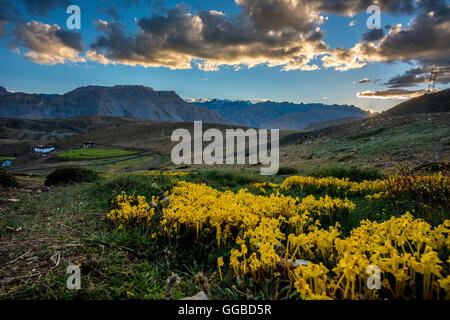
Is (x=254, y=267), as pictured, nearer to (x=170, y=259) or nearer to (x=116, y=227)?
(x=170, y=259)

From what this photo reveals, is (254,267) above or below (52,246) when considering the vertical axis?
above

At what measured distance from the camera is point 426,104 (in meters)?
66.0

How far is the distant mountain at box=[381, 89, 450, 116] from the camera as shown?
59.4 metres

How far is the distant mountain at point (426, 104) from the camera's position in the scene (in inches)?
2339

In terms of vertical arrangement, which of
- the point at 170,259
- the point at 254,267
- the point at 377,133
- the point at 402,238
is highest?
the point at 377,133

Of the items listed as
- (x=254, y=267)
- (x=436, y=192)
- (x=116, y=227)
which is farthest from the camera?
(x=436, y=192)
